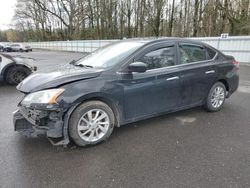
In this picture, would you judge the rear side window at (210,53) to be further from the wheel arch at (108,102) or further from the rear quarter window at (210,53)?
the wheel arch at (108,102)

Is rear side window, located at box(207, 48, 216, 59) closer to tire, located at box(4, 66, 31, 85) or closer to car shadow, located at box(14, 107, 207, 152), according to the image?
car shadow, located at box(14, 107, 207, 152)

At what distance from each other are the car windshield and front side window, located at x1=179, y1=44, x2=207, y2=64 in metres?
0.91

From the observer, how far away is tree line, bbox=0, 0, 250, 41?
63.4 feet

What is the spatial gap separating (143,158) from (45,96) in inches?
61.2

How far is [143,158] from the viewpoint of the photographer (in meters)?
2.75

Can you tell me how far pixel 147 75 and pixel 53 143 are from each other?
178 centimetres

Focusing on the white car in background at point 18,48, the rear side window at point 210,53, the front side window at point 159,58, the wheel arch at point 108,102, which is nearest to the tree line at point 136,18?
the white car in background at point 18,48

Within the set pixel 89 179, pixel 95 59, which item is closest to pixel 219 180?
pixel 89 179

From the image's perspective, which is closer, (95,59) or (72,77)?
(72,77)

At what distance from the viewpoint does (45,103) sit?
8.81 feet

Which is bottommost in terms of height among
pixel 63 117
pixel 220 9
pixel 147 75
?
pixel 63 117

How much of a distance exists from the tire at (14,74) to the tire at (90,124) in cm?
547

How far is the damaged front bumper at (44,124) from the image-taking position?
2750mm

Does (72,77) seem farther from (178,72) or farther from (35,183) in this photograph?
(178,72)
